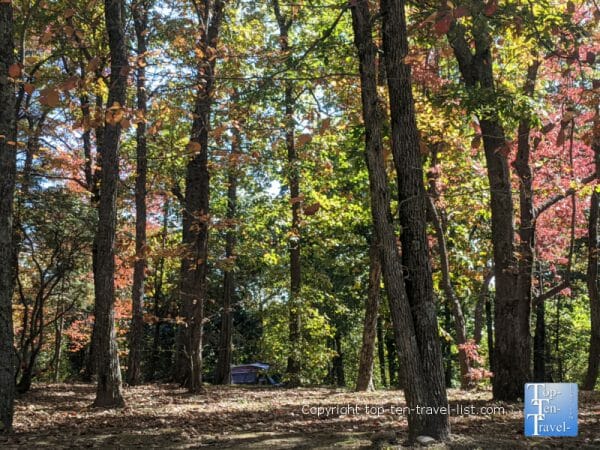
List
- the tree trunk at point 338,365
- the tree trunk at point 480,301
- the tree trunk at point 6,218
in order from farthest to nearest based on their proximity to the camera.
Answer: the tree trunk at point 338,365 < the tree trunk at point 480,301 < the tree trunk at point 6,218

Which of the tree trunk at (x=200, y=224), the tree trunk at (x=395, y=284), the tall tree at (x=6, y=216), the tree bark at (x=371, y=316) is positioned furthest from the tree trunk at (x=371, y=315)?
the tall tree at (x=6, y=216)

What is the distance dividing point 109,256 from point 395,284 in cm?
545

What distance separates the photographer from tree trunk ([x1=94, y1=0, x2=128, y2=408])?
28.2ft

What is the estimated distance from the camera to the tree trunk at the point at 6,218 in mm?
6527

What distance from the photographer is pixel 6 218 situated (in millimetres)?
6711

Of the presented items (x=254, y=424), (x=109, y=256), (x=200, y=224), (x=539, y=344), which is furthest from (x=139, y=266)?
(x=539, y=344)

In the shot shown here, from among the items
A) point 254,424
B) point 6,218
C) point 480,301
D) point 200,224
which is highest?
point 200,224

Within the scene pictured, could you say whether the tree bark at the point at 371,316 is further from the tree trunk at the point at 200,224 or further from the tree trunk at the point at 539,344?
the tree trunk at the point at 539,344

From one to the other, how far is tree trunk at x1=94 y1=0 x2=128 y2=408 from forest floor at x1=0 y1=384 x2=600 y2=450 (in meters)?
0.45

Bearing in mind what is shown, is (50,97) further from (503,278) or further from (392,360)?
(392,360)

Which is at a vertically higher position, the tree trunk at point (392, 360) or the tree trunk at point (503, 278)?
the tree trunk at point (503, 278)

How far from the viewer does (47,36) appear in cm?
378

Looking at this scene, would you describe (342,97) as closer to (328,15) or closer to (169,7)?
(328,15)

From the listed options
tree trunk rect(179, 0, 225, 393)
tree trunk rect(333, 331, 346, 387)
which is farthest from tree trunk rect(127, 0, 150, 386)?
tree trunk rect(333, 331, 346, 387)
